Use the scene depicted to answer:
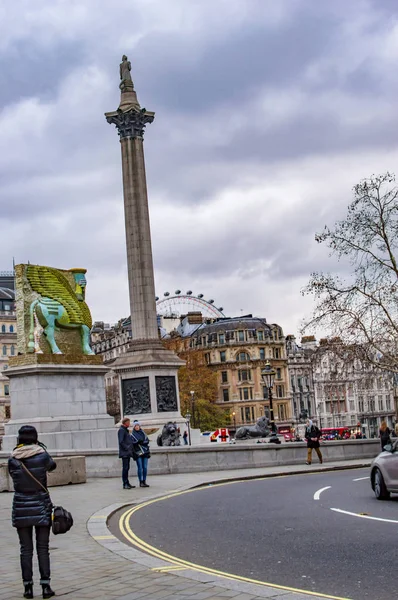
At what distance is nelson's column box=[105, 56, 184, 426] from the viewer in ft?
167

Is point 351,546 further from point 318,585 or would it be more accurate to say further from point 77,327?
point 77,327

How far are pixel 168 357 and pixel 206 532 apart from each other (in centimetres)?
3781

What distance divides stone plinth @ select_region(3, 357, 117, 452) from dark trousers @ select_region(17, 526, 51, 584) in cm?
2303

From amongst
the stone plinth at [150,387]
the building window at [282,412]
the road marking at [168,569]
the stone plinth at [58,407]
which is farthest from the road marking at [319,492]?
the building window at [282,412]

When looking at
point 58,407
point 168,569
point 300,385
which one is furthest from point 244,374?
point 168,569

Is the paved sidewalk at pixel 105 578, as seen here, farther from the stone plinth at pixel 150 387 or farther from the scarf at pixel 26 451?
the stone plinth at pixel 150 387

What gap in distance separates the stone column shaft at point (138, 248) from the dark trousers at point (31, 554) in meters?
45.3

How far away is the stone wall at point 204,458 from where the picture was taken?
94.9 ft

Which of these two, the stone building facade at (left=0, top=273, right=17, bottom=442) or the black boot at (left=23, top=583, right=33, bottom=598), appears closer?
the black boot at (left=23, top=583, right=33, bottom=598)

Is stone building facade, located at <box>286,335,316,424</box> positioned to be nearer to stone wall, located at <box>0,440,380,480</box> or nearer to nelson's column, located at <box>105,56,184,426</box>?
nelson's column, located at <box>105,56,184,426</box>

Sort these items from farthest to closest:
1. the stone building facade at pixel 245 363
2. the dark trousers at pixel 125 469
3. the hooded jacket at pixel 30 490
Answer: the stone building facade at pixel 245 363, the dark trousers at pixel 125 469, the hooded jacket at pixel 30 490

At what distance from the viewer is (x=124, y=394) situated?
5209cm

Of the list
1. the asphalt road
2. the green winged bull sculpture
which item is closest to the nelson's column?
the green winged bull sculpture

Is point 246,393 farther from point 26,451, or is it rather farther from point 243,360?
point 26,451
